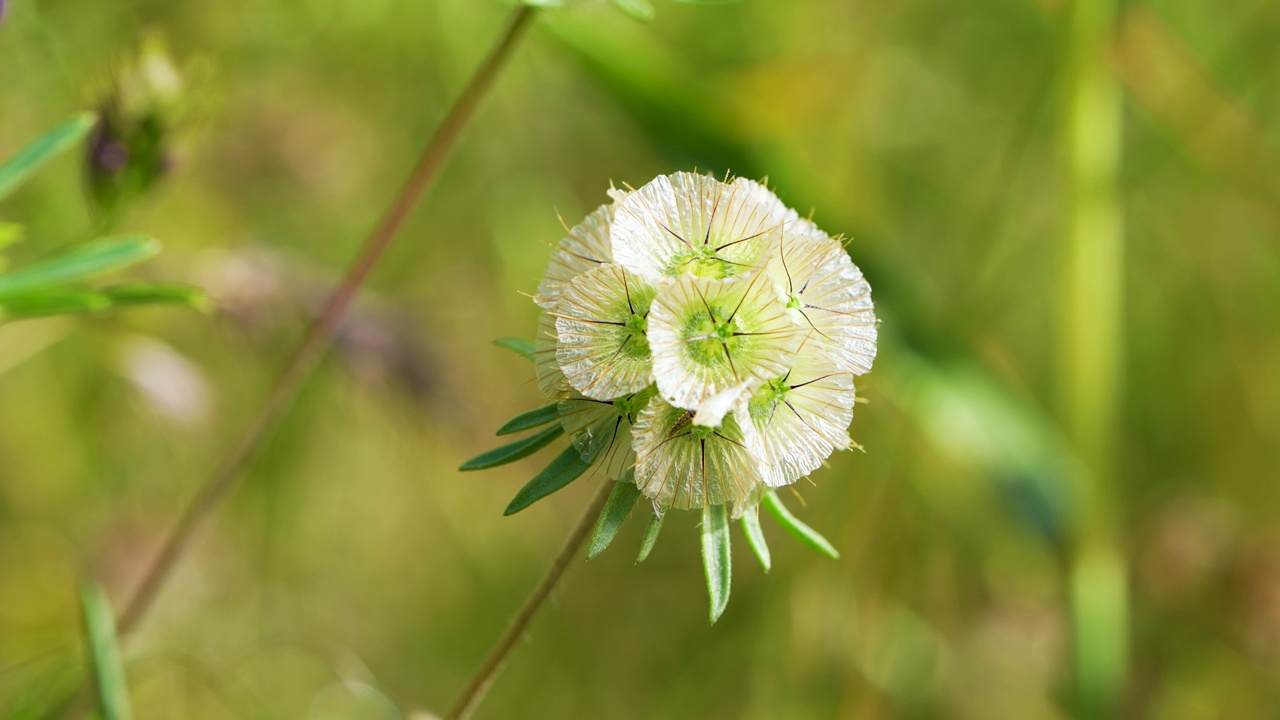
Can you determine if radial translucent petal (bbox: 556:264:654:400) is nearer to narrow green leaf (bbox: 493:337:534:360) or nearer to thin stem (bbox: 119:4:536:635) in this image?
narrow green leaf (bbox: 493:337:534:360)

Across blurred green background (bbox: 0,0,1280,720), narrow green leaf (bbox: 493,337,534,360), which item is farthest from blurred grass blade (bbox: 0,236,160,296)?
narrow green leaf (bbox: 493,337,534,360)

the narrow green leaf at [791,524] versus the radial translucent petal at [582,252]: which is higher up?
the radial translucent petal at [582,252]

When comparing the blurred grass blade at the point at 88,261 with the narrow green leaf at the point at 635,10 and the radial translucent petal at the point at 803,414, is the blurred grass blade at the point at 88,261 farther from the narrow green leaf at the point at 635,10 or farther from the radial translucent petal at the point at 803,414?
the radial translucent petal at the point at 803,414

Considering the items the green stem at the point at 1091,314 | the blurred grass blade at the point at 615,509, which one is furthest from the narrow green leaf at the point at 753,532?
the green stem at the point at 1091,314

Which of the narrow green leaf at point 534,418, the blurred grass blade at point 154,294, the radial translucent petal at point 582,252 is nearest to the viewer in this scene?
the narrow green leaf at point 534,418

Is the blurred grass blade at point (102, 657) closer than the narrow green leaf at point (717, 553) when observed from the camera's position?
No

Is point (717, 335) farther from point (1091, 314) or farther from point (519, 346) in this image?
point (1091, 314)

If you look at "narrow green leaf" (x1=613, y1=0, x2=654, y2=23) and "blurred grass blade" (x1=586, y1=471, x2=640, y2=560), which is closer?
"blurred grass blade" (x1=586, y1=471, x2=640, y2=560)

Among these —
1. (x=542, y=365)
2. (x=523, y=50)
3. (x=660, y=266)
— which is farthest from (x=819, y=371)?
(x=523, y=50)
